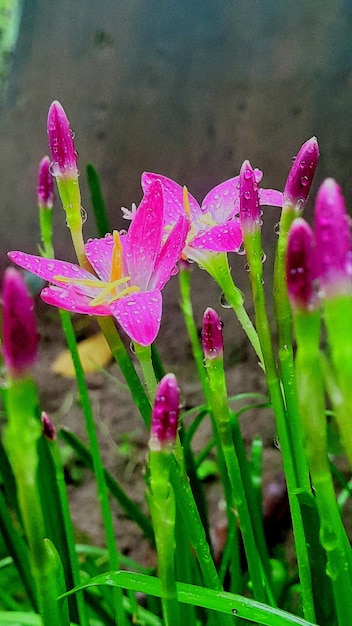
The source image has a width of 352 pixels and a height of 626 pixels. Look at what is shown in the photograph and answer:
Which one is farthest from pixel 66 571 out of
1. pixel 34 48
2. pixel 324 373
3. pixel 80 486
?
pixel 34 48

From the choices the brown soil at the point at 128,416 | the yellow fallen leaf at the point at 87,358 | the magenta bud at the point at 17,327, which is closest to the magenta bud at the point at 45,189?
the magenta bud at the point at 17,327

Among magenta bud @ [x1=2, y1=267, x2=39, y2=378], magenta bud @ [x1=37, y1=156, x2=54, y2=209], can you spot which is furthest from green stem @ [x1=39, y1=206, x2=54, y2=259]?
magenta bud @ [x1=2, y1=267, x2=39, y2=378]

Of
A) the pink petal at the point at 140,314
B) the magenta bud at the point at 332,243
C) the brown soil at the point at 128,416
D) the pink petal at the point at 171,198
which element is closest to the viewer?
the magenta bud at the point at 332,243

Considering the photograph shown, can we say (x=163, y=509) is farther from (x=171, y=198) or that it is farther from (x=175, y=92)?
(x=175, y=92)

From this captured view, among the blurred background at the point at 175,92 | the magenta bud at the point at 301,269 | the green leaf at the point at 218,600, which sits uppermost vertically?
the blurred background at the point at 175,92

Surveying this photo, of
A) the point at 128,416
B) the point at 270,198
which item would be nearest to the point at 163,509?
the point at 270,198

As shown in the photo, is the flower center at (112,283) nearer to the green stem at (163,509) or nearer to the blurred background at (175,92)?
the green stem at (163,509)

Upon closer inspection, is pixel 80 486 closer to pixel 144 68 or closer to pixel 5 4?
pixel 144 68

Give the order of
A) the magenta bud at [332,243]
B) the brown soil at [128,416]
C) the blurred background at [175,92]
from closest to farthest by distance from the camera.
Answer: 1. the magenta bud at [332,243]
2. the brown soil at [128,416]
3. the blurred background at [175,92]
